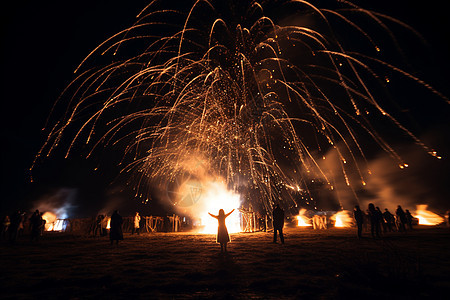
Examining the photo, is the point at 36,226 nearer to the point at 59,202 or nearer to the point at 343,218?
the point at 59,202

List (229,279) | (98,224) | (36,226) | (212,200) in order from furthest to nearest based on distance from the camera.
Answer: (212,200)
(98,224)
(36,226)
(229,279)

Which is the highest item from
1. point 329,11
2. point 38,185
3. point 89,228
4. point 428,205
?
point 329,11

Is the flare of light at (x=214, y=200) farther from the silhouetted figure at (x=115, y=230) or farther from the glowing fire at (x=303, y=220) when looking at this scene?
the silhouetted figure at (x=115, y=230)

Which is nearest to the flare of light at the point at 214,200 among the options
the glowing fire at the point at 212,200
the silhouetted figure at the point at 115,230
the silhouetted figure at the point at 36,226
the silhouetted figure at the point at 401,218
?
the glowing fire at the point at 212,200

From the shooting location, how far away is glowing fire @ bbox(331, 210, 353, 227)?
27578mm

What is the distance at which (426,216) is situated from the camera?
2314 cm

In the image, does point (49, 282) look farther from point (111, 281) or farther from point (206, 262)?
point (206, 262)

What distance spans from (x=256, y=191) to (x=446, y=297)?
103 feet

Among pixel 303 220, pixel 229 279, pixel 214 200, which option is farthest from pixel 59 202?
pixel 229 279

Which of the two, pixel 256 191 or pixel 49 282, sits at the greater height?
pixel 256 191

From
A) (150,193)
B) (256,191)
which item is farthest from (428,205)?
(150,193)

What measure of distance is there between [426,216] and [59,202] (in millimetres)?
51099

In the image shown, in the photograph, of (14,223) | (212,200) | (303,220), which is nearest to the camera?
(14,223)

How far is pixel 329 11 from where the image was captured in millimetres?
9859
